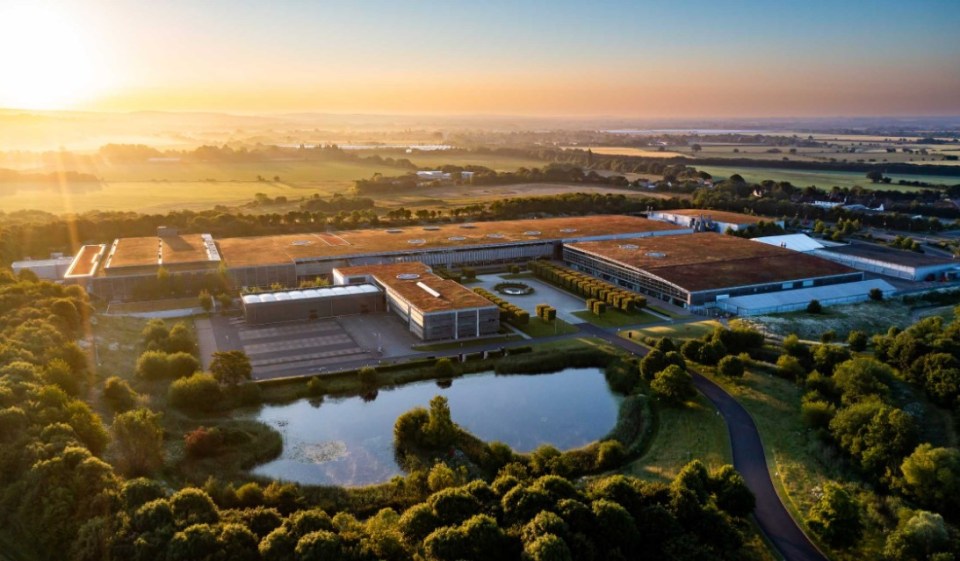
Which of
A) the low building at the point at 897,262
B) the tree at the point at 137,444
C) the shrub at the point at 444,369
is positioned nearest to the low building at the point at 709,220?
the low building at the point at 897,262

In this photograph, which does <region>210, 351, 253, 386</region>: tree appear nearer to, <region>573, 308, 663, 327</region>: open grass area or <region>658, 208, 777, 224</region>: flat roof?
<region>573, 308, 663, 327</region>: open grass area

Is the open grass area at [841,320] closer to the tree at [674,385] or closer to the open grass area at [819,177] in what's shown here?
the tree at [674,385]

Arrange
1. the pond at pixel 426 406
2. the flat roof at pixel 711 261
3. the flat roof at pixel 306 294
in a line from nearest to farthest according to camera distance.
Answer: the pond at pixel 426 406 → the flat roof at pixel 306 294 → the flat roof at pixel 711 261

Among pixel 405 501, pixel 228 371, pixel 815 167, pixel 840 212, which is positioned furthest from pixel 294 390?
pixel 815 167

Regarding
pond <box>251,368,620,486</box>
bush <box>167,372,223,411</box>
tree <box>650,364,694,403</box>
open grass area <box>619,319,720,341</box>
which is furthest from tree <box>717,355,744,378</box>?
bush <box>167,372,223,411</box>

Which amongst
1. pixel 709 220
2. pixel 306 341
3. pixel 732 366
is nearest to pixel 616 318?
pixel 732 366

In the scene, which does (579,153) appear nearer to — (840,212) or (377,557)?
(840,212)
